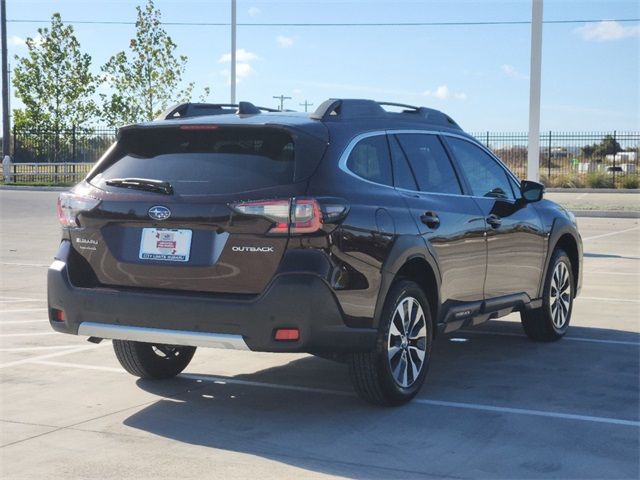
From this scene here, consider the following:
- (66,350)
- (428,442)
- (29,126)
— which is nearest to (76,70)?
(29,126)

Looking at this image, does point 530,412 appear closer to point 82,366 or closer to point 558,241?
point 558,241

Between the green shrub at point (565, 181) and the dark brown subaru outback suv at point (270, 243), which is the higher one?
the green shrub at point (565, 181)

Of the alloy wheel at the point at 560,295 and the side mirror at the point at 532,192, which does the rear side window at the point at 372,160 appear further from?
the alloy wheel at the point at 560,295

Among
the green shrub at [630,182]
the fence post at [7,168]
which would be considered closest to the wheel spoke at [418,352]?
the green shrub at [630,182]

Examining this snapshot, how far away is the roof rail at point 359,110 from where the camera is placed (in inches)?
247

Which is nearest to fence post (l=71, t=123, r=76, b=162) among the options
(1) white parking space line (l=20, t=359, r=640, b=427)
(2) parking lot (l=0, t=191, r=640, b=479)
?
(2) parking lot (l=0, t=191, r=640, b=479)

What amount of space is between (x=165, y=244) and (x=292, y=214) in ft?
2.49

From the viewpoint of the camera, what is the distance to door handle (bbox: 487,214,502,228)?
7.46 metres

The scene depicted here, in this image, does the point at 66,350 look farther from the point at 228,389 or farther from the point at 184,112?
the point at 184,112

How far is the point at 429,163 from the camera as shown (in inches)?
278

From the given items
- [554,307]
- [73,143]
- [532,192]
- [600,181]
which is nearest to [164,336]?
[532,192]

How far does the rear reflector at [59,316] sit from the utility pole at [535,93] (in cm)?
1348

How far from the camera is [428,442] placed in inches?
216

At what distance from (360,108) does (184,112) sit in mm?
1150
